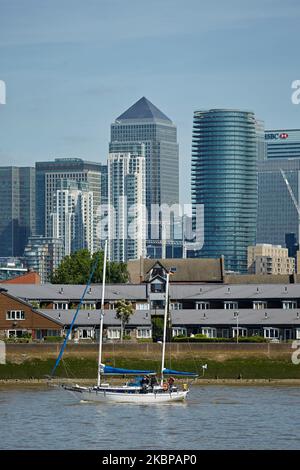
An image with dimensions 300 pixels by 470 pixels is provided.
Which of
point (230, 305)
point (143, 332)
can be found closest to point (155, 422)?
point (143, 332)

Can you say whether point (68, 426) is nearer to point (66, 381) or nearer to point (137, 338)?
point (66, 381)

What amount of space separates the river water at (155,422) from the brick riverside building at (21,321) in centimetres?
2882

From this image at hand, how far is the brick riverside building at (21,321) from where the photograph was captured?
15412 cm

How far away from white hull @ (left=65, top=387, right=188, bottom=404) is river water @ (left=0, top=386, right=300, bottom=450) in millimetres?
815

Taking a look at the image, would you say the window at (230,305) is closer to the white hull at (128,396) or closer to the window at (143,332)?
the window at (143,332)

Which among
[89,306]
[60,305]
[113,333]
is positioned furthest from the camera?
[60,305]

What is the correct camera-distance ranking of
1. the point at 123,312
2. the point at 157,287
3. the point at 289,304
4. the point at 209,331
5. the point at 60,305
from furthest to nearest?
the point at 157,287
the point at 60,305
the point at 289,304
the point at 209,331
the point at 123,312

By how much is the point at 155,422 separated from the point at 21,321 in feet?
176

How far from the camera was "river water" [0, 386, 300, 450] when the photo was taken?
91.7m

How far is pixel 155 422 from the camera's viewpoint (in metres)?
103

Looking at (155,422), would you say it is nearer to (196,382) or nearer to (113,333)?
(196,382)

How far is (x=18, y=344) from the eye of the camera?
139 meters

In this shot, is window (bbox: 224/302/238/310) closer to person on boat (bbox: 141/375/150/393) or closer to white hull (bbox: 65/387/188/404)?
person on boat (bbox: 141/375/150/393)
